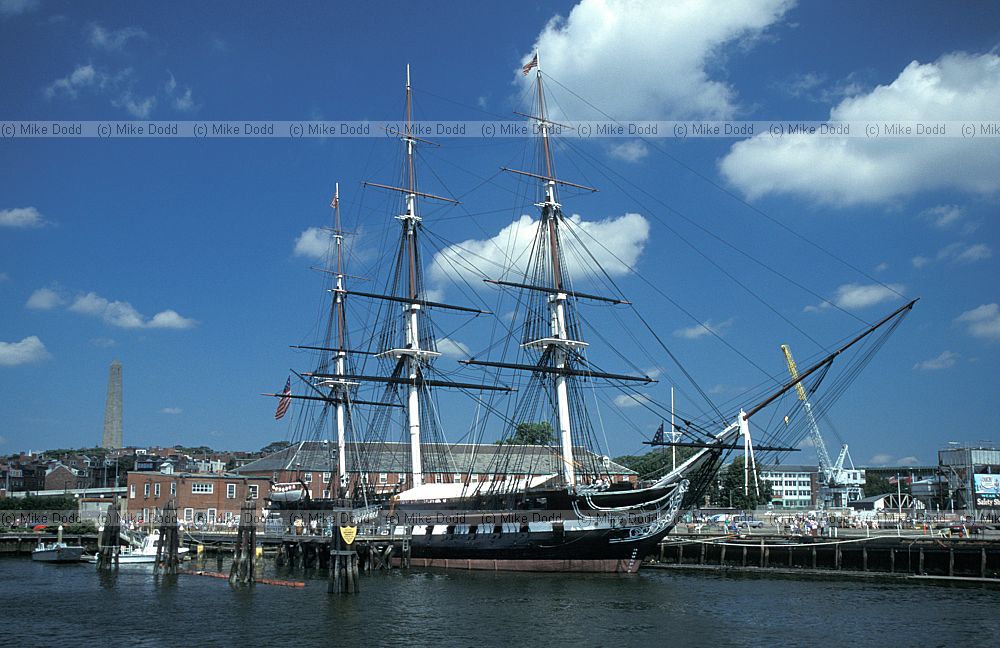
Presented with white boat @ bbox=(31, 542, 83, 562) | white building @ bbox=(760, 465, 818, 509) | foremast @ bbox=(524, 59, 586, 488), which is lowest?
white building @ bbox=(760, 465, 818, 509)

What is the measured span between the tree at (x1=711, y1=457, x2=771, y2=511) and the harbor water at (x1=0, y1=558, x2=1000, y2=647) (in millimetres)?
47307

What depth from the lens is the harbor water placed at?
93.6ft

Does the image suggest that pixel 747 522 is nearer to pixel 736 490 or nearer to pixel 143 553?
pixel 736 490

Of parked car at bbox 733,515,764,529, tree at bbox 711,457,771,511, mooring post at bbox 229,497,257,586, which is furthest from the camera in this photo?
tree at bbox 711,457,771,511

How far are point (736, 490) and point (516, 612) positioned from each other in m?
65.5

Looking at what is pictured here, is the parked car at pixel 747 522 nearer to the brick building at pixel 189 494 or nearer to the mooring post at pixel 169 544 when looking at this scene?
the mooring post at pixel 169 544

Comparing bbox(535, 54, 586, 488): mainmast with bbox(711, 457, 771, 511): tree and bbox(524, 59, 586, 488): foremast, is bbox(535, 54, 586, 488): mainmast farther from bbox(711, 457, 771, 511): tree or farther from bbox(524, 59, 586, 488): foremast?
bbox(711, 457, 771, 511): tree

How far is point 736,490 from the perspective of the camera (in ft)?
309

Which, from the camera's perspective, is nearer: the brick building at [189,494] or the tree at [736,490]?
the brick building at [189,494]

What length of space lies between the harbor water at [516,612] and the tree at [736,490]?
47307mm

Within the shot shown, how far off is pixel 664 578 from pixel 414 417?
23.8m

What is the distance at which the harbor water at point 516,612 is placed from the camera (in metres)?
28.5

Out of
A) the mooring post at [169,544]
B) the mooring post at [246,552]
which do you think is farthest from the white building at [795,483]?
the mooring post at [246,552]

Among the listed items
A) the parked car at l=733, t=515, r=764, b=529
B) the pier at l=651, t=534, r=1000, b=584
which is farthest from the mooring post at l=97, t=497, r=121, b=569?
the parked car at l=733, t=515, r=764, b=529
